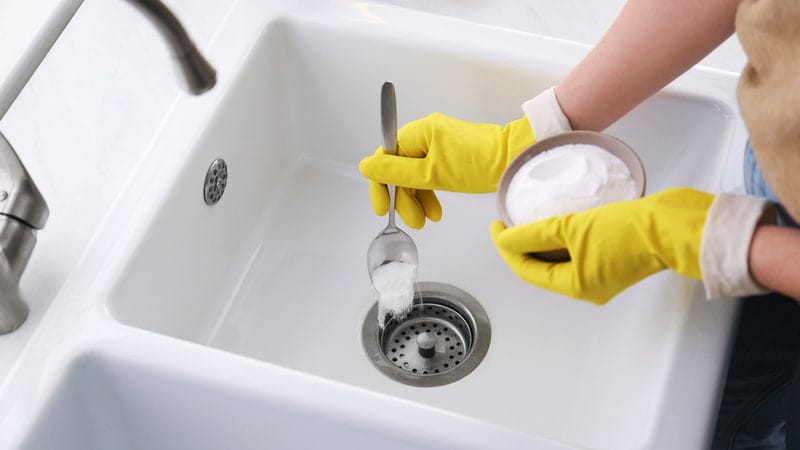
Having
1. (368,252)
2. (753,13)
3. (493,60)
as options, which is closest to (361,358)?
(368,252)

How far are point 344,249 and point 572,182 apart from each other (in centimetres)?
34

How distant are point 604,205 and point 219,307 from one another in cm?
42

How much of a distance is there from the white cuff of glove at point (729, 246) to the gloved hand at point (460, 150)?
198 millimetres

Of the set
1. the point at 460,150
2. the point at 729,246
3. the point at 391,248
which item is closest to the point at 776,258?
the point at 729,246

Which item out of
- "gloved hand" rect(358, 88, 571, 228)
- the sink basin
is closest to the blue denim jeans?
"gloved hand" rect(358, 88, 571, 228)

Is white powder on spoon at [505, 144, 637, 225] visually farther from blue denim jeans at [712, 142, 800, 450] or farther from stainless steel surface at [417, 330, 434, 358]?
stainless steel surface at [417, 330, 434, 358]

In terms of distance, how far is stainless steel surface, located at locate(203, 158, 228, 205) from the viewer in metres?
0.88

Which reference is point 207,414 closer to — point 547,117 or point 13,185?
point 13,185

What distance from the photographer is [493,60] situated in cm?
93

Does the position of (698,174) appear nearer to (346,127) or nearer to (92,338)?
(346,127)

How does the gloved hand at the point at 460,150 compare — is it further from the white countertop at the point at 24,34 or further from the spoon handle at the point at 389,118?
the white countertop at the point at 24,34

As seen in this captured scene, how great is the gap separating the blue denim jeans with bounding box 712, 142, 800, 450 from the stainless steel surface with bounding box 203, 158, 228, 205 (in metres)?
0.49

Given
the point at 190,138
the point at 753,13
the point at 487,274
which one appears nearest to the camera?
the point at 753,13

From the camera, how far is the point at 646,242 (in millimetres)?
675
